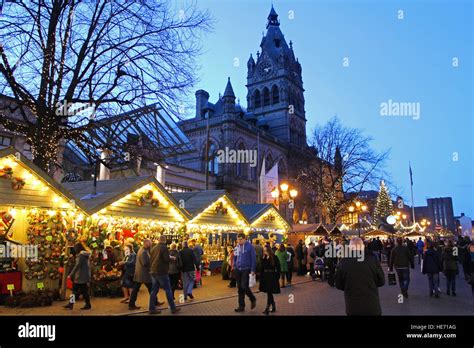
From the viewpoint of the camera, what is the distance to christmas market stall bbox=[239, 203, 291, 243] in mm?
23922

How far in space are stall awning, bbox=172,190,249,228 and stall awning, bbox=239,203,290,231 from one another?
1.16 m

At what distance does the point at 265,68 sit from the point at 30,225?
66220 millimetres

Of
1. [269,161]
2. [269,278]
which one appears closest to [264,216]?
[269,278]

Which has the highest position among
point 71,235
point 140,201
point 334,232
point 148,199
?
point 148,199

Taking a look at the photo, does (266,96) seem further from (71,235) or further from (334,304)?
(334,304)

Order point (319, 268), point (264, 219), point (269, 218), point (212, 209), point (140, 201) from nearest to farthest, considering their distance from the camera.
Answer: point (140, 201) → point (319, 268) → point (212, 209) → point (264, 219) → point (269, 218)

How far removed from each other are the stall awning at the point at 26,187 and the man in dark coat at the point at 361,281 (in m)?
9.50

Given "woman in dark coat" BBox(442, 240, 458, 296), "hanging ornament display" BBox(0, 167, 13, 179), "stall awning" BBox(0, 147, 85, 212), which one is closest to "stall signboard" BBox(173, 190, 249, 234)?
"stall awning" BBox(0, 147, 85, 212)

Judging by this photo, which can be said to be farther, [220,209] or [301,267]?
[301,267]

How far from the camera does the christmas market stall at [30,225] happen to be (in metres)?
11.4

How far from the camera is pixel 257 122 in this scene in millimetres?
64500

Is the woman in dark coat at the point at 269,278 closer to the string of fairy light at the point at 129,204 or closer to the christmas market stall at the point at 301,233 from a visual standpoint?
the string of fairy light at the point at 129,204
